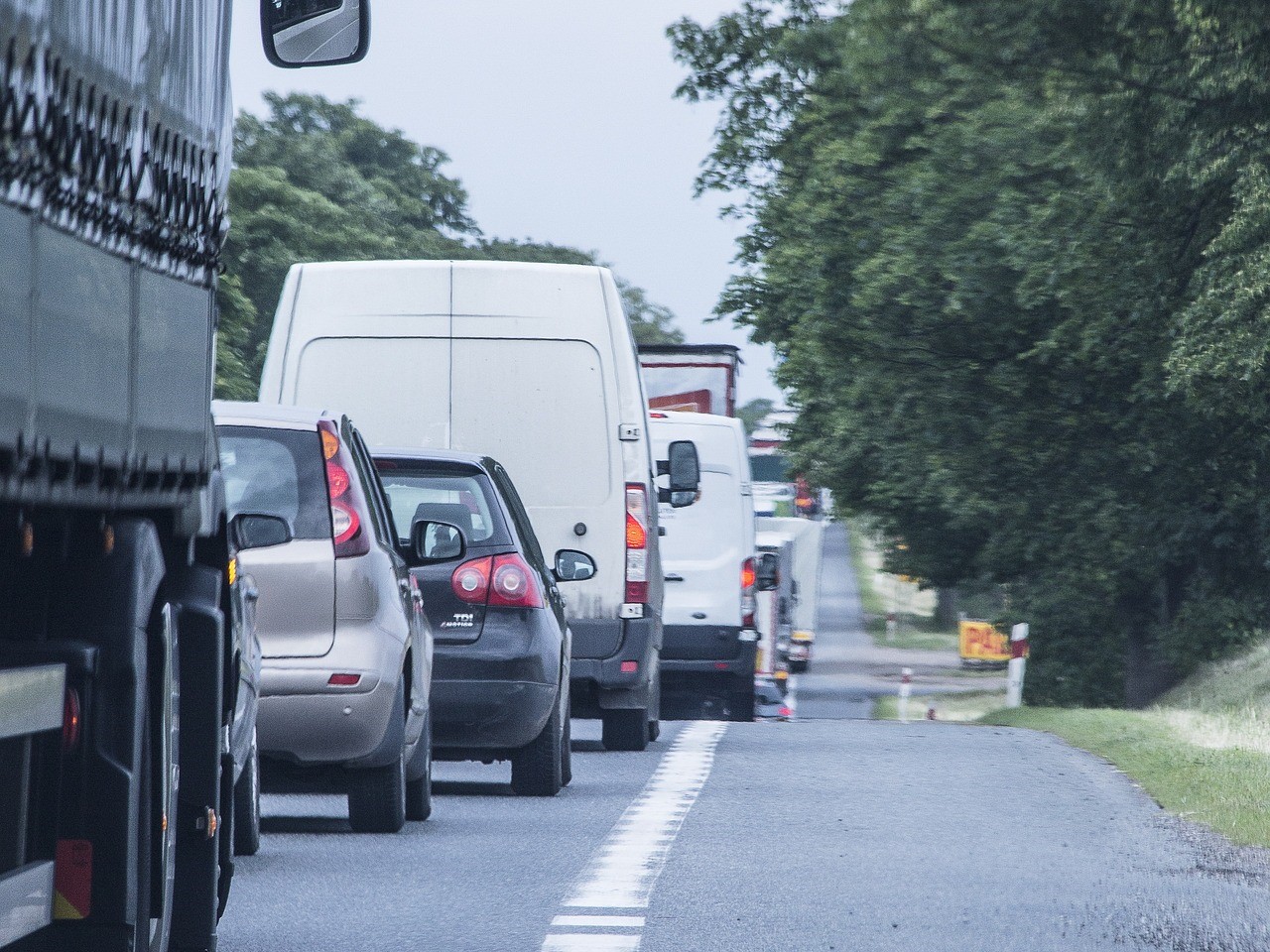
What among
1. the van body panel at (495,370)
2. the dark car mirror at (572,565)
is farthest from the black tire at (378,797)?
the van body panel at (495,370)

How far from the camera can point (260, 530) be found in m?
7.73

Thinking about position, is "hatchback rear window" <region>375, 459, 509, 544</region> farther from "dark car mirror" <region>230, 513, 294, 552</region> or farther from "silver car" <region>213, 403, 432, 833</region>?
"dark car mirror" <region>230, 513, 294, 552</region>

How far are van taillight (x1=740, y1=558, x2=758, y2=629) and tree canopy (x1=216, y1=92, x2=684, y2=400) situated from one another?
17.5 m

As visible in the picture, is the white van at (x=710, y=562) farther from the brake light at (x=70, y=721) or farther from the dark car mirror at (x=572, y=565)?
the brake light at (x=70, y=721)

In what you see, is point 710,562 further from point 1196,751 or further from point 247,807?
point 247,807

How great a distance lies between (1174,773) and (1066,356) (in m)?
14.8

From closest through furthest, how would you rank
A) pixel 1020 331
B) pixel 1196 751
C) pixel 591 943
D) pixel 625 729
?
pixel 591 943, pixel 1196 751, pixel 625 729, pixel 1020 331

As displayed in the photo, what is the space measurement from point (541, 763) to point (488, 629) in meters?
0.71

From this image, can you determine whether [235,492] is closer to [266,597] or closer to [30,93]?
[266,597]

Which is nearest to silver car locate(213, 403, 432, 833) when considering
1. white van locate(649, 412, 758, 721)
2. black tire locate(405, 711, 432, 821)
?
black tire locate(405, 711, 432, 821)

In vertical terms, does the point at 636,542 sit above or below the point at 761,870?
above

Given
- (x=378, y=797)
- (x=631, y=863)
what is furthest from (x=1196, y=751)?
(x=631, y=863)

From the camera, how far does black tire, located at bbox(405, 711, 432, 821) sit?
10.8 m

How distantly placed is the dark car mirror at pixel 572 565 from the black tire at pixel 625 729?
2.12 metres
